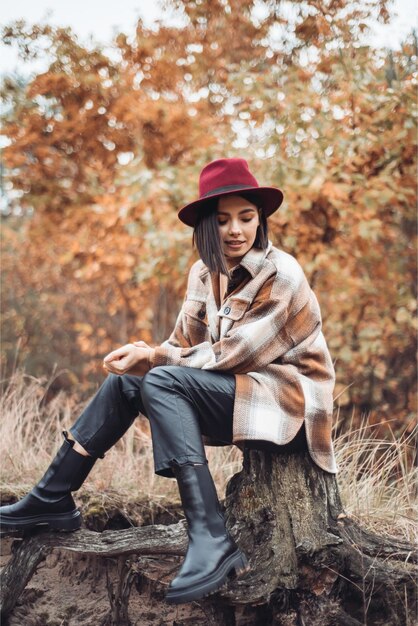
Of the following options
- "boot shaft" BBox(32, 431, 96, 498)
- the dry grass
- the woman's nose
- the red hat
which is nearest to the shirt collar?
the woman's nose

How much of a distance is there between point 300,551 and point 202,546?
0.54 m

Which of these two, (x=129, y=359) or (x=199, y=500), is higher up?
(x=129, y=359)

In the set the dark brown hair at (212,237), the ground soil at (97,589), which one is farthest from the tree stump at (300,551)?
the dark brown hair at (212,237)

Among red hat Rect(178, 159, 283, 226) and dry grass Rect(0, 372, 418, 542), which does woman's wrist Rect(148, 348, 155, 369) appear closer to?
red hat Rect(178, 159, 283, 226)

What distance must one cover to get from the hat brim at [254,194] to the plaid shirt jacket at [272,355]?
18 centimetres

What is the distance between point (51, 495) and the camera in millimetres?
2641

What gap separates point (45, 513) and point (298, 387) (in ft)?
3.95

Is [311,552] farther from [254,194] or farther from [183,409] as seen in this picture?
[254,194]

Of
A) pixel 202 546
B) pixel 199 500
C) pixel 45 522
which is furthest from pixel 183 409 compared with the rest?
pixel 45 522

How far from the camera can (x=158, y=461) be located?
7.30 ft

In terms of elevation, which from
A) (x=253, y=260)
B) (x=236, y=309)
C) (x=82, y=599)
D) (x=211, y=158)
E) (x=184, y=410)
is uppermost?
(x=211, y=158)

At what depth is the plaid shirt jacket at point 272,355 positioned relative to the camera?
2.32m

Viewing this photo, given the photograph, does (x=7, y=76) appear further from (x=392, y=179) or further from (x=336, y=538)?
(x=336, y=538)

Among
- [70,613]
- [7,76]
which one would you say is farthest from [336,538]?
[7,76]
